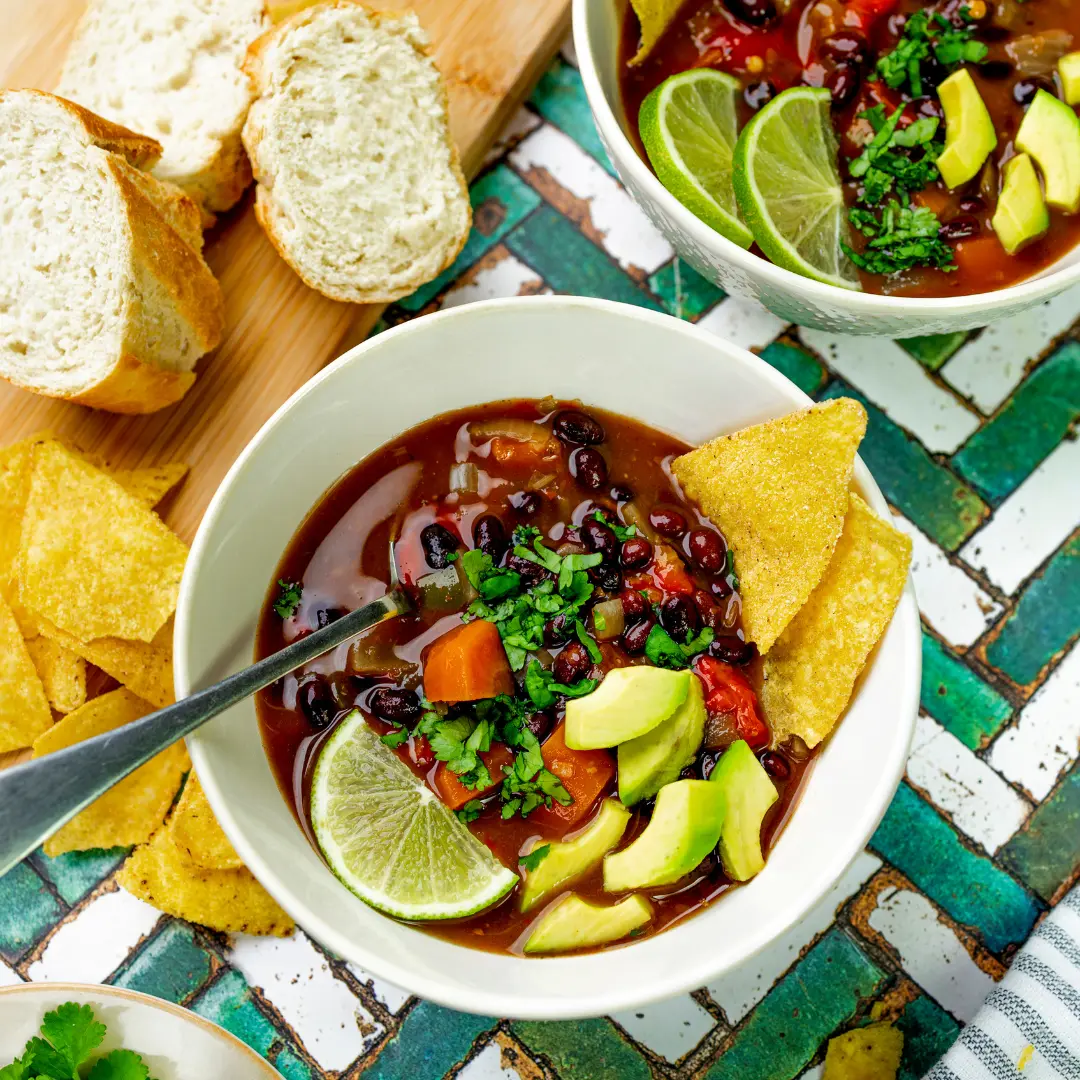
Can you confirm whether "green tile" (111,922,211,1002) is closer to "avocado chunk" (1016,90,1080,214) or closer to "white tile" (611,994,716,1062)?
"white tile" (611,994,716,1062)

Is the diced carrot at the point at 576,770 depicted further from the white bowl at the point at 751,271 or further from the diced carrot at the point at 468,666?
the white bowl at the point at 751,271

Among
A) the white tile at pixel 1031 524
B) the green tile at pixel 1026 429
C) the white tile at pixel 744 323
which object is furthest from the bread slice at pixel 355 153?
the white tile at pixel 1031 524

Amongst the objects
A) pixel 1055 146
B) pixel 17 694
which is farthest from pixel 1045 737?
pixel 17 694

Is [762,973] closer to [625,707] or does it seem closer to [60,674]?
[625,707]

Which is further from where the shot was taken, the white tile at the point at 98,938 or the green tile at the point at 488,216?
the green tile at the point at 488,216

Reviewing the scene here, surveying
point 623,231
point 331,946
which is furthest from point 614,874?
point 623,231

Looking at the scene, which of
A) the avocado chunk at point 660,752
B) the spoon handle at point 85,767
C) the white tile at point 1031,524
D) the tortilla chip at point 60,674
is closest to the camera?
the spoon handle at point 85,767

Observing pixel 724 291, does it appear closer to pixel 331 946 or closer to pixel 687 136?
pixel 687 136
